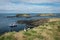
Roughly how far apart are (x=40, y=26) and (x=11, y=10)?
2.46 ft

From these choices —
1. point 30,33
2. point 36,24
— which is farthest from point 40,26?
point 30,33

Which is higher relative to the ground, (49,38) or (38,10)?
(38,10)

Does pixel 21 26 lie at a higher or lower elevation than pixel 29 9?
lower

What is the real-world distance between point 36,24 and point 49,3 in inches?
24.7

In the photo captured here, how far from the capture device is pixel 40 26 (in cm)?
299

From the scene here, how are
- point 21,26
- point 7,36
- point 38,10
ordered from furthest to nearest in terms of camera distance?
point 38,10 → point 21,26 → point 7,36

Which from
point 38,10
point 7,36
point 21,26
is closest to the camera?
point 7,36

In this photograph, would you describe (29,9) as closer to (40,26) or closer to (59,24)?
(40,26)

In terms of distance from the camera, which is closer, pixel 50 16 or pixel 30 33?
pixel 30 33

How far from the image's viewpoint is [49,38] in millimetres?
2941

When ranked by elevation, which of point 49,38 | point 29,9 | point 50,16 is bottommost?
point 49,38

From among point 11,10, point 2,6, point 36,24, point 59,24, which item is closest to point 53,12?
point 59,24

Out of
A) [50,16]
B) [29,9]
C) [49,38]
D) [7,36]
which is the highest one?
[29,9]

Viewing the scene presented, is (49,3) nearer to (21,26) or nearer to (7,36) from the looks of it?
(21,26)
